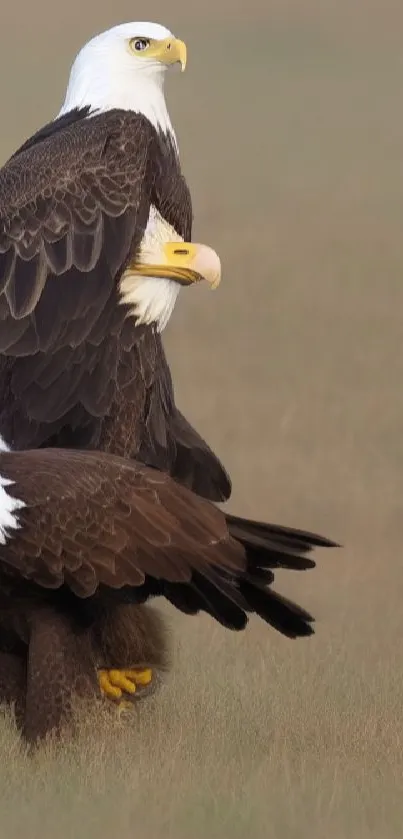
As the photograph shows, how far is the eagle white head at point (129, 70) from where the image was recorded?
6.77 metres

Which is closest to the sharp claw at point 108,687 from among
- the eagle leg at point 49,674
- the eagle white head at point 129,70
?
the eagle leg at point 49,674

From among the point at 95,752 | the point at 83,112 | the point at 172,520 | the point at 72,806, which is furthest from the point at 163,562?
the point at 83,112

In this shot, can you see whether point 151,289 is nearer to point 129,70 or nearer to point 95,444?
point 95,444

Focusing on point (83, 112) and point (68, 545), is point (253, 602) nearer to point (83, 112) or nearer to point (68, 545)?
point (68, 545)

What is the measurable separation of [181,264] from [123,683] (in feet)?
4.78

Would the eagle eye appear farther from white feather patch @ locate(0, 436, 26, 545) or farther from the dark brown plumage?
white feather patch @ locate(0, 436, 26, 545)

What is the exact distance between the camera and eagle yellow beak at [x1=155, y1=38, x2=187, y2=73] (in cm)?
684

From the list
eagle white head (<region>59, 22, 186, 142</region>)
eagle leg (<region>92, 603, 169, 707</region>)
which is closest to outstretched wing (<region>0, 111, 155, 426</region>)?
eagle white head (<region>59, 22, 186, 142</region>)

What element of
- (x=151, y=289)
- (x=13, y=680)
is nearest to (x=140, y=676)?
(x=13, y=680)

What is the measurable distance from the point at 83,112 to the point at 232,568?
189cm

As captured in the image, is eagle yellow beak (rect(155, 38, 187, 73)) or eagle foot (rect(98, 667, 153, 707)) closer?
eagle foot (rect(98, 667, 153, 707))

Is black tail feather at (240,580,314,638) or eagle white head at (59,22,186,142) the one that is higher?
eagle white head at (59,22,186,142)

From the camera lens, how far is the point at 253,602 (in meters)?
6.06

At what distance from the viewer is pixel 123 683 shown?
6.54 meters
